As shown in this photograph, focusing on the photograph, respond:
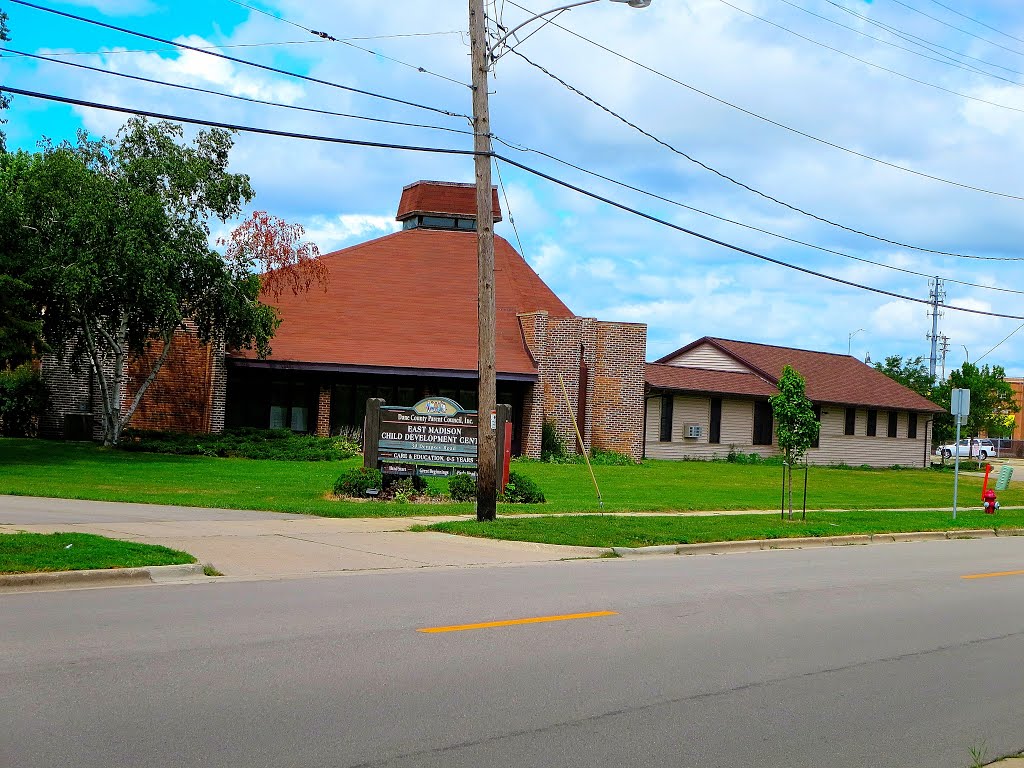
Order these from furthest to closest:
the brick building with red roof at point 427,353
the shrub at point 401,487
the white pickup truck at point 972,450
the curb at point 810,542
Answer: the white pickup truck at point 972,450
the brick building with red roof at point 427,353
the shrub at point 401,487
the curb at point 810,542

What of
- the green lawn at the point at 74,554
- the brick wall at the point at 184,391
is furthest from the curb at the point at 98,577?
the brick wall at the point at 184,391

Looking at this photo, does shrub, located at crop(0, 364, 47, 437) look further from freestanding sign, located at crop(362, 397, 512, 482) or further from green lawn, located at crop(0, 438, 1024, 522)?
freestanding sign, located at crop(362, 397, 512, 482)

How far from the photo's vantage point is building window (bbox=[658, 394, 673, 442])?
153 ft

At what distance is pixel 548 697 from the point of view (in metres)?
7.00

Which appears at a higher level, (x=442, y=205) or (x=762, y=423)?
(x=442, y=205)

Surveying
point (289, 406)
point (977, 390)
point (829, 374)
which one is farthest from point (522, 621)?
point (977, 390)

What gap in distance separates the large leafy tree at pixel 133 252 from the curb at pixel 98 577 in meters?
18.1

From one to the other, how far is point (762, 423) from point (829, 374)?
7737mm

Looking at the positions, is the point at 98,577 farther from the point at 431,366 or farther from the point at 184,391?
the point at 431,366

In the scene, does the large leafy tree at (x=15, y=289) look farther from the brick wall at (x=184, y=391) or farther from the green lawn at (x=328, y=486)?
the brick wall at (x=184, y=391)

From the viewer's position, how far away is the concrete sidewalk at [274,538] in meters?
13.6

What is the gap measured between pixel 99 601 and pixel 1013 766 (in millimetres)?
7863

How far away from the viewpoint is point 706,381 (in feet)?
159

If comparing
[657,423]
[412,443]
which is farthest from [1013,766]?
[657,423]
